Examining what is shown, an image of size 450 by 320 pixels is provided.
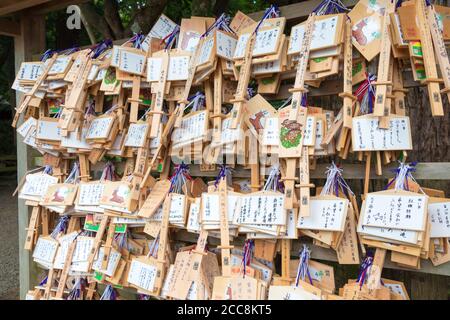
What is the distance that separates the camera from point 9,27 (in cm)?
310

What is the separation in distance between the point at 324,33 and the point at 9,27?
247 centimetres

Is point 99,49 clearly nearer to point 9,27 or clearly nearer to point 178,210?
point 9,27

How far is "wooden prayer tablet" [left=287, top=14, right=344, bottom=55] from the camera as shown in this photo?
1.78 m

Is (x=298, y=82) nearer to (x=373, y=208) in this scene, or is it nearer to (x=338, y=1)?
(x=338, y=1)

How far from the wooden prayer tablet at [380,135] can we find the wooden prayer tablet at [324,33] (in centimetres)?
35

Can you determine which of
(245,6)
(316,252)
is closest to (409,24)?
(316,252)

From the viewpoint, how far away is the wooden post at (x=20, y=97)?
10.3ft

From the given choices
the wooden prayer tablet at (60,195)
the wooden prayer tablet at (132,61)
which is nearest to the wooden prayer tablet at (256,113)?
the wooden prayer tablet at (132,61)

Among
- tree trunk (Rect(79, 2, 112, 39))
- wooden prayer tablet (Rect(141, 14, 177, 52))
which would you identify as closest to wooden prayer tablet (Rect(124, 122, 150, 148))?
wooden prayer tablet (Rect(141, 14, 177, 52))

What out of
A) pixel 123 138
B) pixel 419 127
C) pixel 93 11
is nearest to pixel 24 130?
pixel 123 138

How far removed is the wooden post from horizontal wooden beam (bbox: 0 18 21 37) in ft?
0.10

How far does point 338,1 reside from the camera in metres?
1.94

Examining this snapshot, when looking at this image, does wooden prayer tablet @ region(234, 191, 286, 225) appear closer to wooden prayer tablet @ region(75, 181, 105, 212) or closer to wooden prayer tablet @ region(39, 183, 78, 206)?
wooden prayer tablet @ region(75, 181, 105, 212)

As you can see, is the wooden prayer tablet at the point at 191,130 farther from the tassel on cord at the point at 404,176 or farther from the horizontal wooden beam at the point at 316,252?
the tassel on cord at the point at 404,176
